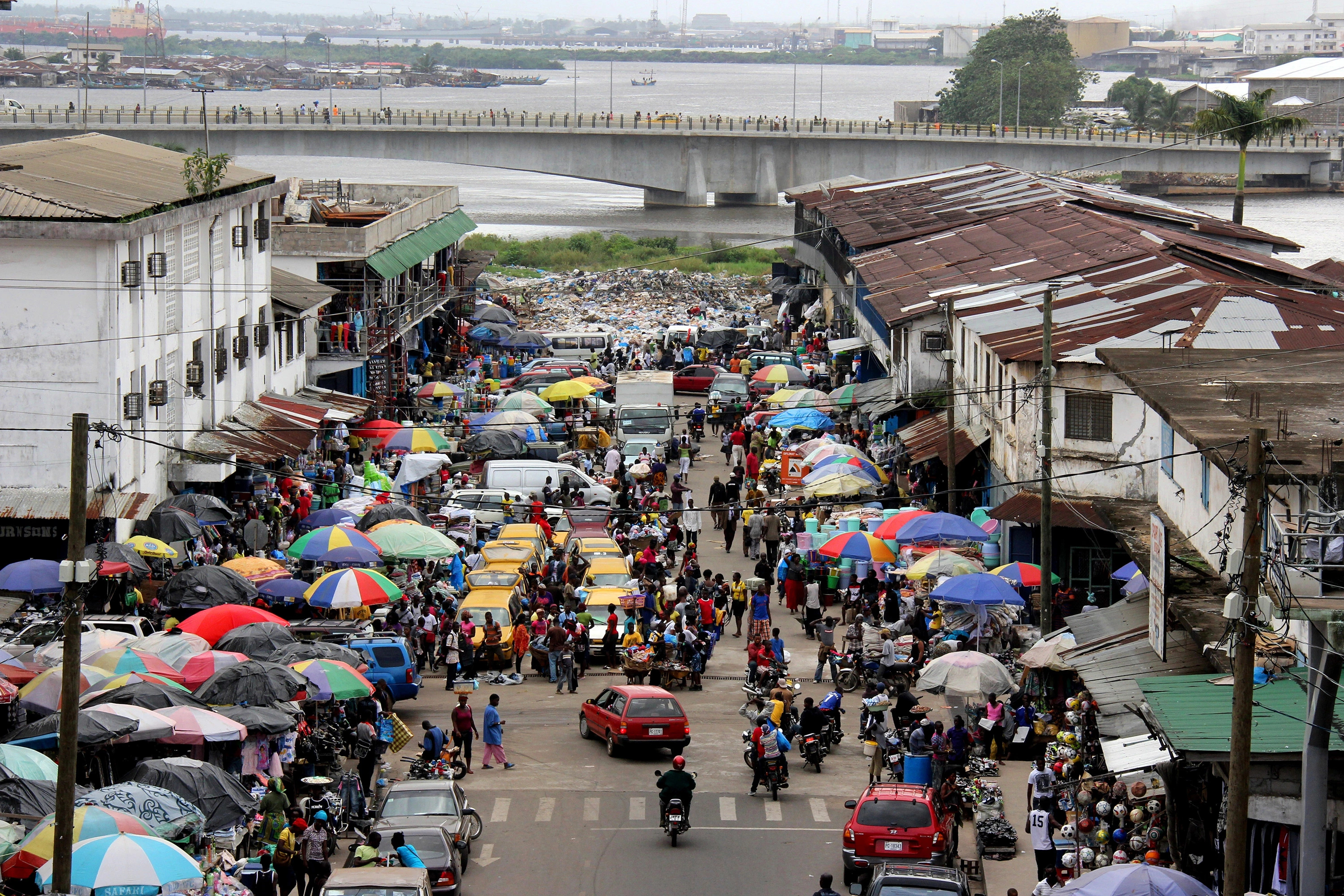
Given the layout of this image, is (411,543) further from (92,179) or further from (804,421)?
(804,421)

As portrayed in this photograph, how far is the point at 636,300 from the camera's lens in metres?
76.4

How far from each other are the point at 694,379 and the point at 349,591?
28.7m

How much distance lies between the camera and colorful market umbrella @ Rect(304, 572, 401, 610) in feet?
86.2

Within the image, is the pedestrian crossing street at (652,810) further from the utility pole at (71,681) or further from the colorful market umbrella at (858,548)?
the colorful market umbrella at (858,548)

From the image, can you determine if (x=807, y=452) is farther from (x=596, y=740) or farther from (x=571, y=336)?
(x=571, y=336)

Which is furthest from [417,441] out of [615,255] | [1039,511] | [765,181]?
[765,181]

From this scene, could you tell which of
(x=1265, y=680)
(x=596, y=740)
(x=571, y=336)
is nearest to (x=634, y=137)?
(x=571, y=336)

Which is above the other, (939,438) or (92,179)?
(92,179)

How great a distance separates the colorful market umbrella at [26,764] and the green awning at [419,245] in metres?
31.8

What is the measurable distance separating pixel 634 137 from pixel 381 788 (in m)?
90.0

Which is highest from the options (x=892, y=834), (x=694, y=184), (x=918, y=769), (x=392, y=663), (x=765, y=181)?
(x=765, y=181)

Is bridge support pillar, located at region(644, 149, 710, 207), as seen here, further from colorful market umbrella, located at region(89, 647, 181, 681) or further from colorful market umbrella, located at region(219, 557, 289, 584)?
colorful market umbrella, located at region(89, 647, 181, 681)

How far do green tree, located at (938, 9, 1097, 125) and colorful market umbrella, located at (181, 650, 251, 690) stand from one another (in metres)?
123

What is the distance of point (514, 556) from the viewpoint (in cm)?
3073
